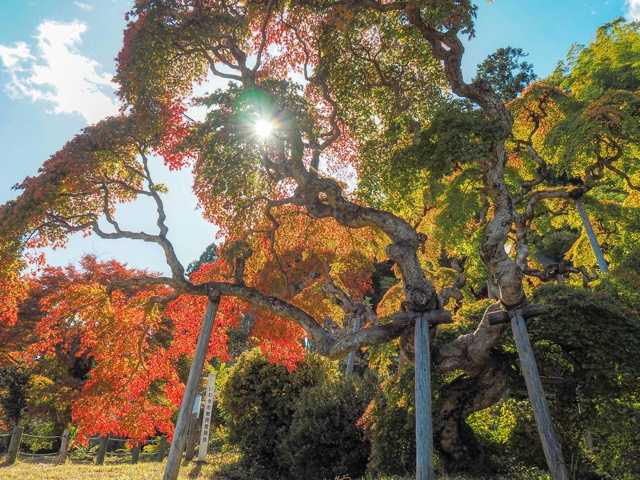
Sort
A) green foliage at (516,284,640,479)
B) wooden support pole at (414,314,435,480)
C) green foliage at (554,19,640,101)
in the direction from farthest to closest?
green foliage at (554,19,640,101) < green foliage at (516,284,640,479) < wooden support pole at (414,314,435,480)

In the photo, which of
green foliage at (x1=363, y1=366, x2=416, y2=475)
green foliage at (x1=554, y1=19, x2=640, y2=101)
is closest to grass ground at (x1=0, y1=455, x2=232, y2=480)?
green foliage at (x1=363, y1=366, x2=416, y2=475)

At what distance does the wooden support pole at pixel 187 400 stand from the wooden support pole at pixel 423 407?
3669 millimetres

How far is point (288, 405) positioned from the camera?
10.4m

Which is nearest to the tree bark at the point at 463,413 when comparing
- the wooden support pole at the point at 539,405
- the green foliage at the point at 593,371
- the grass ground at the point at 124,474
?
the green foliage at the point at 593,371

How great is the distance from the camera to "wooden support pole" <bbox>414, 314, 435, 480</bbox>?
4.86 m

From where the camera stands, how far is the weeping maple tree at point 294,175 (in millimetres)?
6301

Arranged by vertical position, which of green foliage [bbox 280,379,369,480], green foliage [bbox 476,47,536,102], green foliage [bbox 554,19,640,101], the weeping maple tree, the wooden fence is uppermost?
green foliage [bbox 476,47,536,102]

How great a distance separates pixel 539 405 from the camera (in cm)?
495

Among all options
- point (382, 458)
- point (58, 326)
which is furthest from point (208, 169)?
point (382, 458)

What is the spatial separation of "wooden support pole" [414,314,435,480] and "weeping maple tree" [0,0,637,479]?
0.05 m

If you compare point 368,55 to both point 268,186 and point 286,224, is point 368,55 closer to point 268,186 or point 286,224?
point 268,186

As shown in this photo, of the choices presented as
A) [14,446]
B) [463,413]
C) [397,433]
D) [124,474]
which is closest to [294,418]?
[397,433]

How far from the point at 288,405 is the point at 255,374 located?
57.0 inches

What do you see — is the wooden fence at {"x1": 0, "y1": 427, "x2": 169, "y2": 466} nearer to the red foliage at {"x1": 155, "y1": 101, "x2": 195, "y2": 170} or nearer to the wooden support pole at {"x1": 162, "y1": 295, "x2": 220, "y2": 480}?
the wooden support pole at {"x1": 162, "y1": 295, "x2": 220, "y2": 480}
